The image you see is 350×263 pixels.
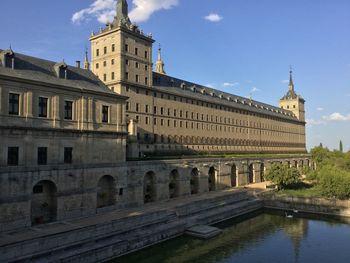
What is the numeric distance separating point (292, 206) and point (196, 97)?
2958cm

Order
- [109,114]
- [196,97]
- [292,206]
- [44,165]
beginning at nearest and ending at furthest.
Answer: [44,165], [109,114], [292,206], [196,97]

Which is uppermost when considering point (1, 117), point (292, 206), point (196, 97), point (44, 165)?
point (196, 97)

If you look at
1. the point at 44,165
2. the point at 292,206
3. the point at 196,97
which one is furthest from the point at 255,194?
the point at 44,165

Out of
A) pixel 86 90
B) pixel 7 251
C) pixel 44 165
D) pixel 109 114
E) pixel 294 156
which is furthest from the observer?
pixel 294 156

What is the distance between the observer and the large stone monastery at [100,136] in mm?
30797

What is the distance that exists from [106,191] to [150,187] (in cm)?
745

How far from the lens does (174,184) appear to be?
48844mm

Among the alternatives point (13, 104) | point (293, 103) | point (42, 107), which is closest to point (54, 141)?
point (42, 107)

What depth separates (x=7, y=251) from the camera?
2295 centimetres

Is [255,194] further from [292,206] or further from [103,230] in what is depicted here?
[103,230]

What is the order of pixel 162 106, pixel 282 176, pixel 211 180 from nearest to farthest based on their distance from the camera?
pixel 211 180, pixel 282 176, pixel 162 106

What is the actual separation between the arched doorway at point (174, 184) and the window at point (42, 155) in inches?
787

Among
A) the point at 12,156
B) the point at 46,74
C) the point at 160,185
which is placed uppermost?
the point at 46,74

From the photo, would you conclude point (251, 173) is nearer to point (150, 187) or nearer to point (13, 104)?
point (150, 187)
